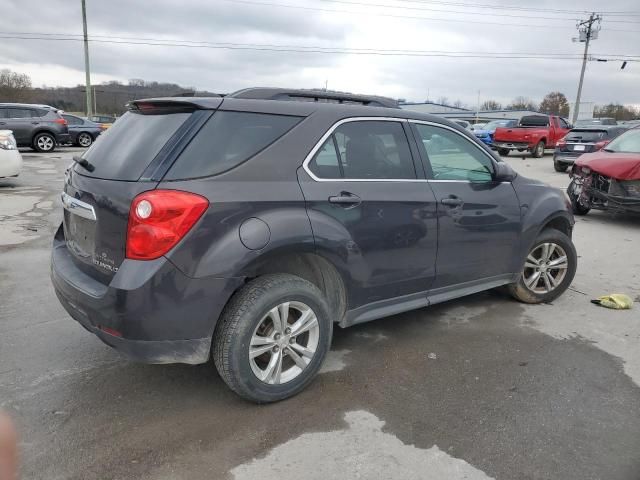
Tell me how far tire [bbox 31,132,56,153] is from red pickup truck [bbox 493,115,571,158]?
688 inches

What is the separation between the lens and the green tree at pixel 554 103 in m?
80.5

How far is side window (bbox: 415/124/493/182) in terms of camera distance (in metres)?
3.85

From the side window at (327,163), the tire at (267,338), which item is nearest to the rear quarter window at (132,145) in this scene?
the side window at (327,163)

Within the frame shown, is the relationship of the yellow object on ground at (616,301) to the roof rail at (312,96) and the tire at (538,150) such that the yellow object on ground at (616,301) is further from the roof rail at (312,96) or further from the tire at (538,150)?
the tire at (538,150)

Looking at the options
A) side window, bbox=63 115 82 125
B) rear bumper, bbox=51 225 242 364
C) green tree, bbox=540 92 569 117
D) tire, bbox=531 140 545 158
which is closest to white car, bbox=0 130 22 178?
rear bumper, bbox=51 225 242 364

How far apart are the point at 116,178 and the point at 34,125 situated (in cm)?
1903

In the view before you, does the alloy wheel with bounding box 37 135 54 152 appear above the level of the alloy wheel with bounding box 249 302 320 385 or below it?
below

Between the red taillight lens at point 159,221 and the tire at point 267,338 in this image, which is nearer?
the red taillight lens at point 159,221

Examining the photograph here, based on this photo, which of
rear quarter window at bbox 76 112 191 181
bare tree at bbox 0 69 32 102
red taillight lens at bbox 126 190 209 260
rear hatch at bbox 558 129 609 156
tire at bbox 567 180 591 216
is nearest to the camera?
red taillight lens at bbox 126 190 209 260

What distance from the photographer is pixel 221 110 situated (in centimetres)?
296

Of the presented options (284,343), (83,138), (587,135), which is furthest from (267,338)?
(83,138)

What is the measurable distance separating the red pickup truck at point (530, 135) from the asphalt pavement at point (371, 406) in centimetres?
1791

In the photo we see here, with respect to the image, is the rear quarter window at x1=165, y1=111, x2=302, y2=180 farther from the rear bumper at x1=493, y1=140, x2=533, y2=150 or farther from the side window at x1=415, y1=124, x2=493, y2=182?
the rear bumper at x1=493, y1=140, x2=533, y2=150

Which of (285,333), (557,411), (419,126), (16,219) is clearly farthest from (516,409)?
(16,219)
